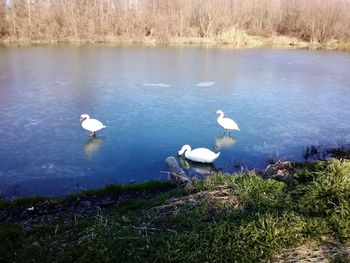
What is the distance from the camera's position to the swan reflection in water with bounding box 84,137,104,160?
6.77 m

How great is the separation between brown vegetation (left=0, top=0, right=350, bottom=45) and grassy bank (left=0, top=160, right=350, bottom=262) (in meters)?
23.3

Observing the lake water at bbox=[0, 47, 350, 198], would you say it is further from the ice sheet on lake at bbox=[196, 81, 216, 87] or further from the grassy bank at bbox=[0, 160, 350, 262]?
the grassy bank at bbox=[0, 160, 350, 262]

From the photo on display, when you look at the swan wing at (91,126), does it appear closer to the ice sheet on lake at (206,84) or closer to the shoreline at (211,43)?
the ice sheet on lake at (206,84)

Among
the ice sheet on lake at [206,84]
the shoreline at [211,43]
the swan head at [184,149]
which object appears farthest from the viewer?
the shoreline at [211,43]

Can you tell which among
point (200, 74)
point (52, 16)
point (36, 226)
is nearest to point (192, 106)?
point (200, 74)

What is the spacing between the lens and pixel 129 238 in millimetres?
3000

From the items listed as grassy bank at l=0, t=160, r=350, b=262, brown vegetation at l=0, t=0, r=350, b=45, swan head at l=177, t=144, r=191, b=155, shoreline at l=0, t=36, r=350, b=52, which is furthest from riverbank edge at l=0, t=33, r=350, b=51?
grassy bank at l=0, t=160, r=350, b=262

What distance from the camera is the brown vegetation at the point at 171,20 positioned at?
2683 centimetres

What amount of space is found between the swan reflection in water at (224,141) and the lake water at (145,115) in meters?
0.02

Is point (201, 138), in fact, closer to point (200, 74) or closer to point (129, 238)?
point (129, 238)

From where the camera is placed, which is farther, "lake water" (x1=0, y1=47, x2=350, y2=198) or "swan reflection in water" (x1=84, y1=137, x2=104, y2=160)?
"swan reflection in water" (x1=84, y1=137, x2=104, y2=160)

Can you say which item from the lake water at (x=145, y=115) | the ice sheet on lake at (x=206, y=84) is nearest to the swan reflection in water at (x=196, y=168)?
the lake water at (x=145, y=115)

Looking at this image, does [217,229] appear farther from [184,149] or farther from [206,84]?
[206,84]

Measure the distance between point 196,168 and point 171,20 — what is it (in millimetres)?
24958
